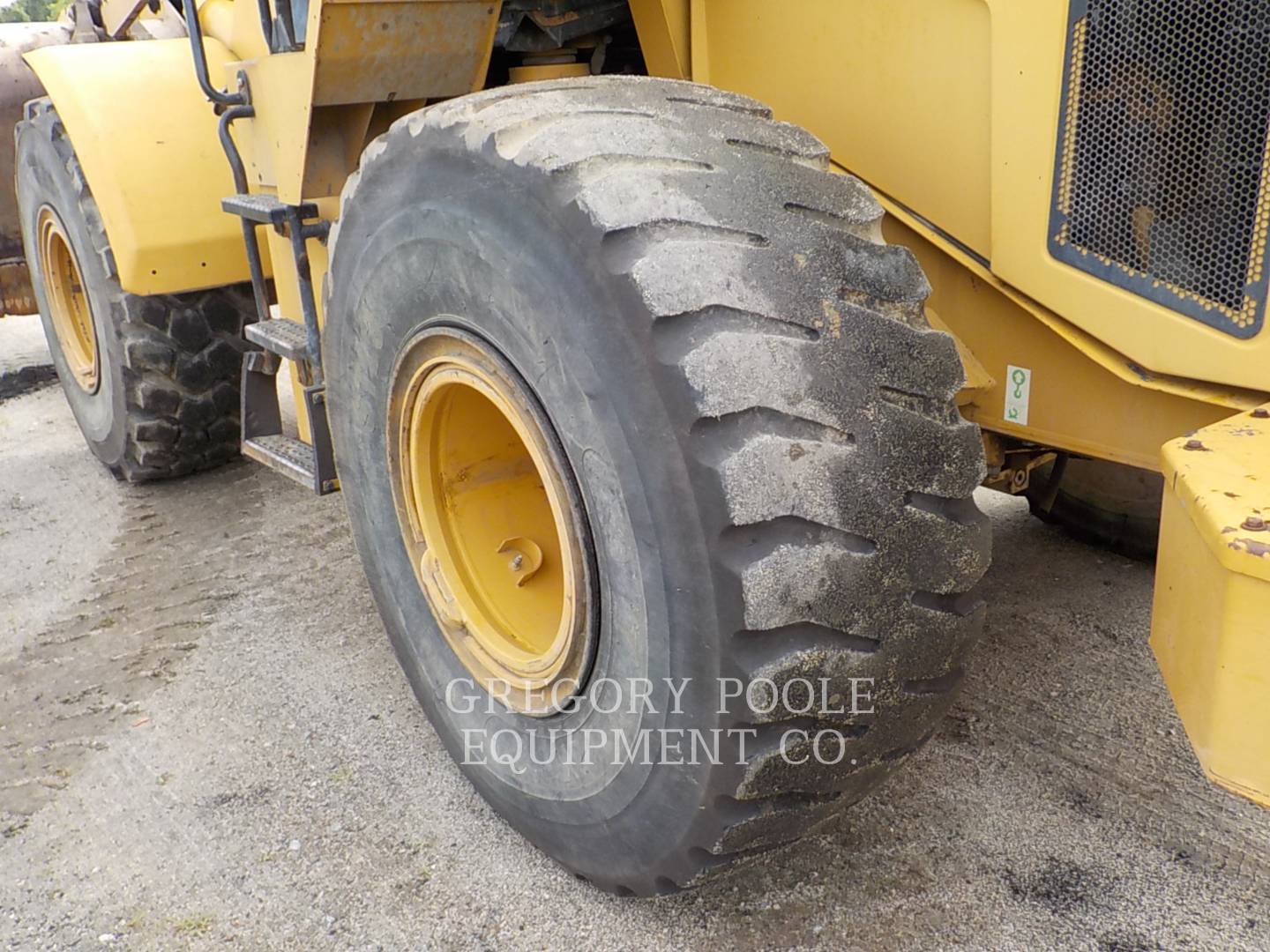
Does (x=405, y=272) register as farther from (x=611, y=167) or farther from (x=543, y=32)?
(x=543, y=32)

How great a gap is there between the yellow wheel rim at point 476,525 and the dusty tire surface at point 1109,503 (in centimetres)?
170

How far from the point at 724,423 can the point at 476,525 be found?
103 cm

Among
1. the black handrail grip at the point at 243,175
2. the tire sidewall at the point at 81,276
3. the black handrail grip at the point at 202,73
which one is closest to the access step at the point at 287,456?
the black handrail grip at the point at 243,175

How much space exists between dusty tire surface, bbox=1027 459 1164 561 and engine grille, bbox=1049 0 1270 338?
1691 millimetres

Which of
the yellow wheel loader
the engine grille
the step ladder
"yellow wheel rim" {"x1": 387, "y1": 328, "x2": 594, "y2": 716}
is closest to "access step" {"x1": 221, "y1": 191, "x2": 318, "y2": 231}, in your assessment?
the step ladder

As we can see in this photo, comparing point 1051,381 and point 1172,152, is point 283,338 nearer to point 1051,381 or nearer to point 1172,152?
point 1051,381

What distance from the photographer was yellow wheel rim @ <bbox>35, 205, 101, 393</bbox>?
4512 mm

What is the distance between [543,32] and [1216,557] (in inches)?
78.1

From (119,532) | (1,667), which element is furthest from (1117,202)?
(119,532)

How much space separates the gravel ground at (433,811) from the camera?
2.14 m

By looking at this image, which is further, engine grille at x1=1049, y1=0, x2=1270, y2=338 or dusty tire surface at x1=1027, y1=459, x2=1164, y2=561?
dusty tire surface at x1=1027, y1=459, x2=1164, y2=561

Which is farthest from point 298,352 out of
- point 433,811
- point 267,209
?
point 433,811

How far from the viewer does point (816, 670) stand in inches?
65.4

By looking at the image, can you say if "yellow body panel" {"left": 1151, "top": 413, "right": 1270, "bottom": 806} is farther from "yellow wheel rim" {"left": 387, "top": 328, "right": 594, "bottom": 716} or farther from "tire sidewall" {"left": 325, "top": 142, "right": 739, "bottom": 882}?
"yellow wheel rim" {"left": 387, "top": 328, "right": 594, "bottom": 716}
